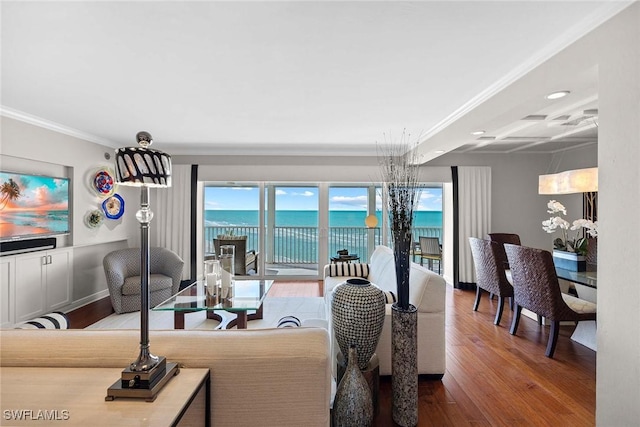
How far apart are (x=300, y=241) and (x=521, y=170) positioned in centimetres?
438

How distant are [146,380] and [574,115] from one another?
4473 mm

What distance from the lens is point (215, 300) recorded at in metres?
3.08

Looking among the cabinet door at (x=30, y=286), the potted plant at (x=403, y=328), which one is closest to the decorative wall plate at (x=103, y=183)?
the cabinet door at (x=30, y=286)

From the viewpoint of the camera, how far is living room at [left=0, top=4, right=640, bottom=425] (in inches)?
55.8

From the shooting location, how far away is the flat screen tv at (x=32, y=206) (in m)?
3.29

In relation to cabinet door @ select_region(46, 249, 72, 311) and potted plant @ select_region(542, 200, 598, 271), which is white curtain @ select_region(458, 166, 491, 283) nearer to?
potted plant @ select_region(542, 200, 598, 271)

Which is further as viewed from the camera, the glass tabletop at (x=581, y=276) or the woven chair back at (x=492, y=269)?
the woven chair back at (x=492, y=269)

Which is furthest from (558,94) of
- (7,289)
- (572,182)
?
(7,289)

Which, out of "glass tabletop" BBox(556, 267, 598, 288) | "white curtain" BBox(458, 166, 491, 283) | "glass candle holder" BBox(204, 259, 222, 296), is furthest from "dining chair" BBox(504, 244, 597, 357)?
"glass candle holder" BBox(204, 259, 222, 296)

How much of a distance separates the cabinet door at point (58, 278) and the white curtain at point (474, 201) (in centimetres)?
598

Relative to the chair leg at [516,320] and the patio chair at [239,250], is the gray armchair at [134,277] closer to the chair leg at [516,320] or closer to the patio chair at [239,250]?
the patio chair at [239,250]

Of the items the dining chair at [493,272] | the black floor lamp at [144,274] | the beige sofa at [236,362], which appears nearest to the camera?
the black floor lamp at [144,274]

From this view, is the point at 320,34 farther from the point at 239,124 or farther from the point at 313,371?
the point at 239,124

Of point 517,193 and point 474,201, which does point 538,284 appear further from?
point 517,193
